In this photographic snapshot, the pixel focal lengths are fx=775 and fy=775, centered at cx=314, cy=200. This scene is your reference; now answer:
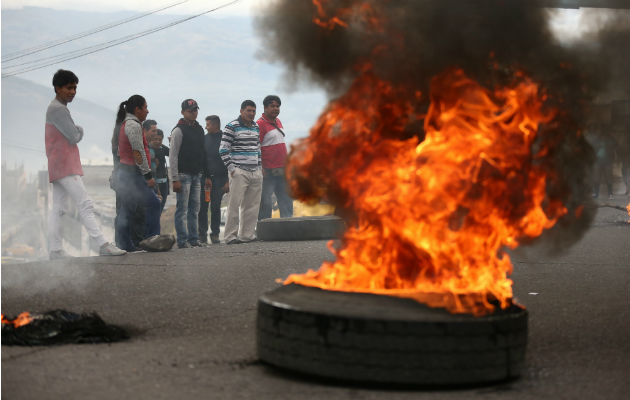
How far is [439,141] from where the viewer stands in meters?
4.83

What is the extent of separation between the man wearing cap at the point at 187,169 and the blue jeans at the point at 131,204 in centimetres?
93

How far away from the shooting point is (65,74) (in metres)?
8.97

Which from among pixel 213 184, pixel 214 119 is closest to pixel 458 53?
pixel 213 184

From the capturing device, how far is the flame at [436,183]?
15.5ft

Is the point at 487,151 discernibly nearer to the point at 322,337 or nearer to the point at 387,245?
the point at 387,245

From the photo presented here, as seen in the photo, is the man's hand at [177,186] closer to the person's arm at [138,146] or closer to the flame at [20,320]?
the person's arm at [138,146]

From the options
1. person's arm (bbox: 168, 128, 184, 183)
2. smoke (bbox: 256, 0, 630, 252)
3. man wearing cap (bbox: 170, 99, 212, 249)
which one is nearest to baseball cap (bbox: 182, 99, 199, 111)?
man wearing cap (bbox: 170, 99, 212, 249)

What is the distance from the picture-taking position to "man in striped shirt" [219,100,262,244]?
1179 cm

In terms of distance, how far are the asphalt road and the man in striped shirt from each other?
4.84ft

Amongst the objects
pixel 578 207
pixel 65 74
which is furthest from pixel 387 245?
pixel 65 74

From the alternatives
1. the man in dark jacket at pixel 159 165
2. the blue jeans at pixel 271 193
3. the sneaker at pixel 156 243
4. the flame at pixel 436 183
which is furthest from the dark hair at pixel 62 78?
the flame at pixel 436 183

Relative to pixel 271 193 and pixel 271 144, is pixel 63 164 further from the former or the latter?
pixel 271 193

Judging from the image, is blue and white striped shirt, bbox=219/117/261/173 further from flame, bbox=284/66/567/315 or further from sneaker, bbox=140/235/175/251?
flame, bbox=284/66/567/315

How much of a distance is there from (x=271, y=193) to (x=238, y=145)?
177 cm
